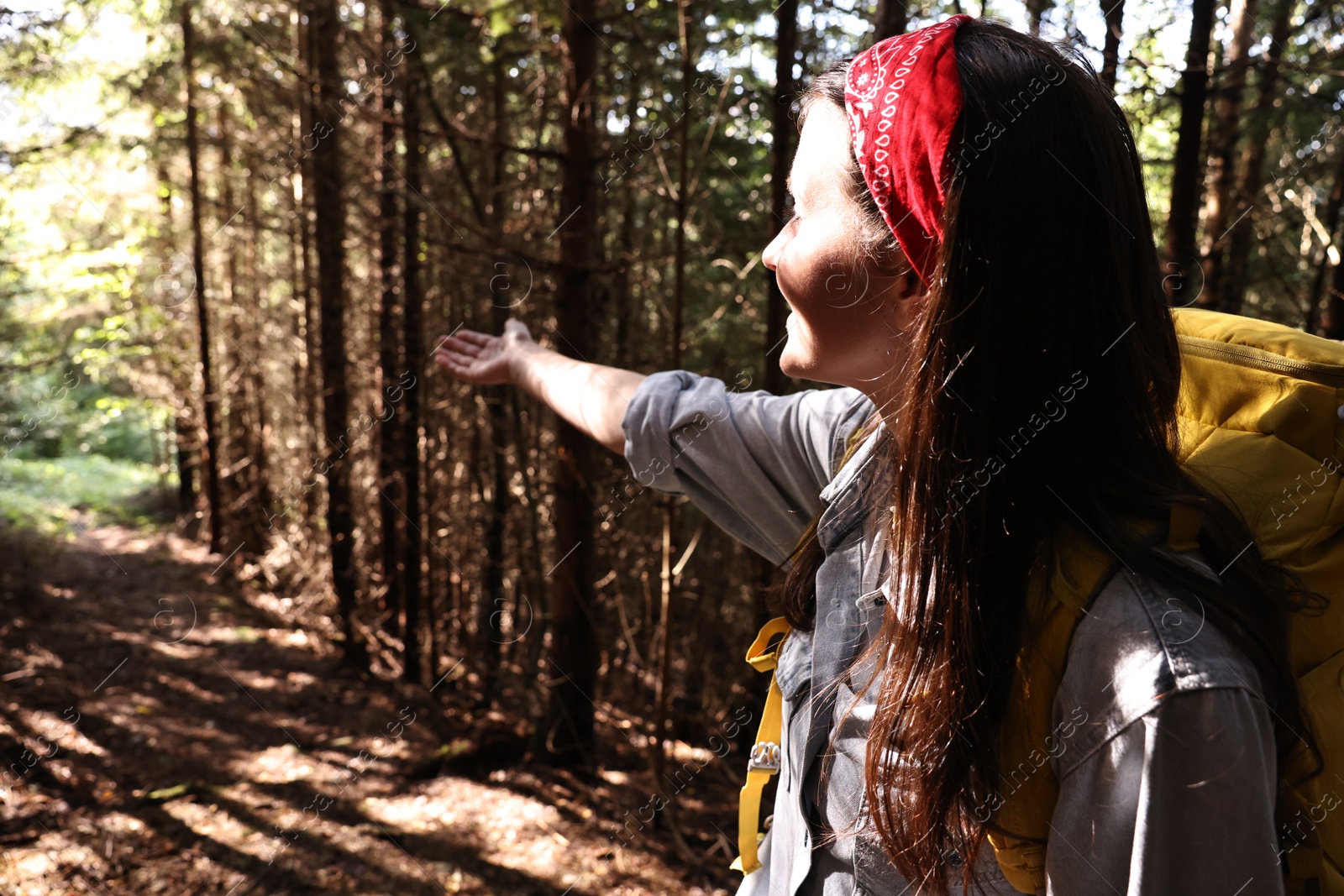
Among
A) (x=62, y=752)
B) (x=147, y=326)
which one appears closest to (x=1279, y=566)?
(x=62, y=752)

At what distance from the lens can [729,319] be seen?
7734 millimetres

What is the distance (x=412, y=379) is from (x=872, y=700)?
659cm

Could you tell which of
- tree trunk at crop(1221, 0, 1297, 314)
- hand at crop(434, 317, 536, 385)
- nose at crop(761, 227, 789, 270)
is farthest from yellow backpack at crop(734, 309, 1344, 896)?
tree trunk at crop(1221, 0, 1297, 314)

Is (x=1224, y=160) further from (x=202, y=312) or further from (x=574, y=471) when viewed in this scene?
(x=202, y=312)

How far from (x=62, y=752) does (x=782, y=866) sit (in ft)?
23.8

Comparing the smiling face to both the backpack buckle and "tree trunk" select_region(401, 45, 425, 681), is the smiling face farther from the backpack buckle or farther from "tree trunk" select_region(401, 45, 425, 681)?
"tree trunk" select_region(401, 45, 425, 681)

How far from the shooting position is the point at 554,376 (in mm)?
2326

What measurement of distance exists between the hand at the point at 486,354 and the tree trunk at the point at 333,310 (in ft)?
18.0

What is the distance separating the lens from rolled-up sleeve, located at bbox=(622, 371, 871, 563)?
5.83 ft

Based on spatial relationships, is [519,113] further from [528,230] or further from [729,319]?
[729,319]

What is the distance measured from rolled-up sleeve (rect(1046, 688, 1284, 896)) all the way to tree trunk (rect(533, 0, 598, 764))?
431 cm

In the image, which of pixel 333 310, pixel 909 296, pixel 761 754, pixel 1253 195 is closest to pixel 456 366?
pixel 761 754

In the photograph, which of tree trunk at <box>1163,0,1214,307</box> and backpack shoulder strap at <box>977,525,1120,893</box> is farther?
tree trunk at <box>1163,0,1214,307</box>

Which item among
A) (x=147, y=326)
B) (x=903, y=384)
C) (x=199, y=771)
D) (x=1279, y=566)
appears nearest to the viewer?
(x=1279, y=566)
